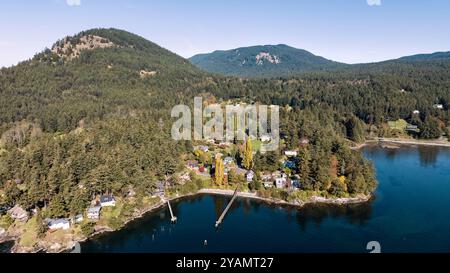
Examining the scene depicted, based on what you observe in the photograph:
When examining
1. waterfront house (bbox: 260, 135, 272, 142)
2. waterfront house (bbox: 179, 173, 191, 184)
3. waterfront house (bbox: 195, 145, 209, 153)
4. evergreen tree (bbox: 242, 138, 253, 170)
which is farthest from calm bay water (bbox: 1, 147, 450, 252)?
waterfront house (bbox: 260, 135, 272, 142)

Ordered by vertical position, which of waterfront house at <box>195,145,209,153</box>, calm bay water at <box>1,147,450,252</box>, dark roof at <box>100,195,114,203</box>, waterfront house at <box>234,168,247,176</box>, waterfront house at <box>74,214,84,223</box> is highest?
waterfront house at <box>195,145,209,153</box>

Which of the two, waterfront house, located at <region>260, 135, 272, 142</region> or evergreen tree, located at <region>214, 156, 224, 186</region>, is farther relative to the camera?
waterfront house, located at <region>260, 135, 272, 142</region>

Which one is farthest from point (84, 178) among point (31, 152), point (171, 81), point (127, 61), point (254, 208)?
point (127, 61)

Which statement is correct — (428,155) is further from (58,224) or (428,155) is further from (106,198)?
(58,224)

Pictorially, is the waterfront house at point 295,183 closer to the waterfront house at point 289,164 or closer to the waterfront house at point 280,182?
the waterfront house at point 280,182

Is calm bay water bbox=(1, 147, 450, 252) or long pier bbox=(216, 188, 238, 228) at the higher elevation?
long pier bbox=(216, 188, 238, 228)

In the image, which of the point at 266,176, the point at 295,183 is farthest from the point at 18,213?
the point at 295,183

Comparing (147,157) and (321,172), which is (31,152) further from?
(321,172)

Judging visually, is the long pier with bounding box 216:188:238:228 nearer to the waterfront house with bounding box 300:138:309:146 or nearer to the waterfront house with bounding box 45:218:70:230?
the waterfront house with bounding box 45:218:70:230
